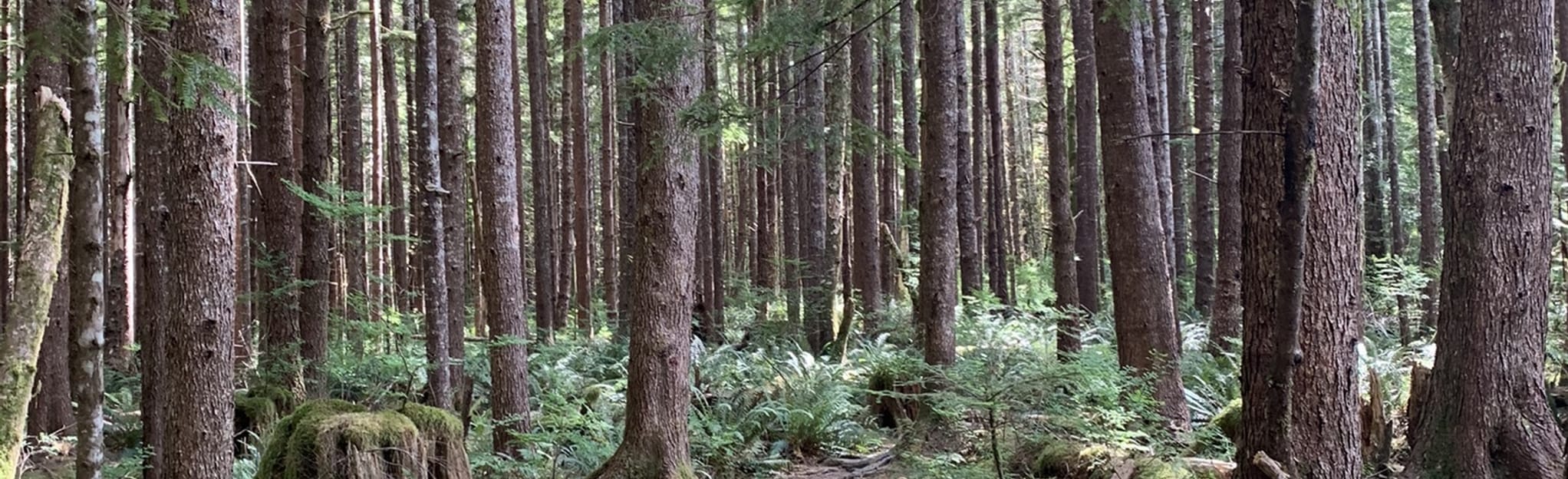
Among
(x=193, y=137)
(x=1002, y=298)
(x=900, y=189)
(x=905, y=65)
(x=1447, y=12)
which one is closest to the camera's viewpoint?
(x=193, y=137)

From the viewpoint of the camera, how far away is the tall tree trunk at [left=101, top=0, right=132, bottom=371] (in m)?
4.90

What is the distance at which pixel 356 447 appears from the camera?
537 cm

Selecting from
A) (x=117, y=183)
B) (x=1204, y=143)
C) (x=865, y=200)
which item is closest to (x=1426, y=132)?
(x=1204, y=143)

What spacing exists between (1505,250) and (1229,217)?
595cm

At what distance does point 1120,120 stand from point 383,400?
24.2 feet

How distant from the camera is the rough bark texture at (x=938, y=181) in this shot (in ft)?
30.1

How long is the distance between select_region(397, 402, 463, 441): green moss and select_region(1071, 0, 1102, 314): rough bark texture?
8.73 m

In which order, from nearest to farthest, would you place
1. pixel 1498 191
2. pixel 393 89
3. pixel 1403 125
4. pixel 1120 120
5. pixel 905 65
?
1. pixel 1498 191
2. pixel 1120 120
3. pixel 905 65
4. pixel 393 89
5. pixel 1403 125

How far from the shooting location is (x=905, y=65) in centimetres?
1574

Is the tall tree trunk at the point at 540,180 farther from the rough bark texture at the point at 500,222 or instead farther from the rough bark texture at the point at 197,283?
the rough bark texture at the point at 197,283

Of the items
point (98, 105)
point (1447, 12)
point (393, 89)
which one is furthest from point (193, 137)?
point (393, 89)

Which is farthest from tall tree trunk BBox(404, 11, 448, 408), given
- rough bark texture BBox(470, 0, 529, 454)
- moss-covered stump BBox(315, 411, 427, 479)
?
moss-covered stump BBox(315, 411, 427, 479)

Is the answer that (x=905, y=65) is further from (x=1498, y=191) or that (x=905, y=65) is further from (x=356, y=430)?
(x=356, y=430)

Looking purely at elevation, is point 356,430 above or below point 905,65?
below
